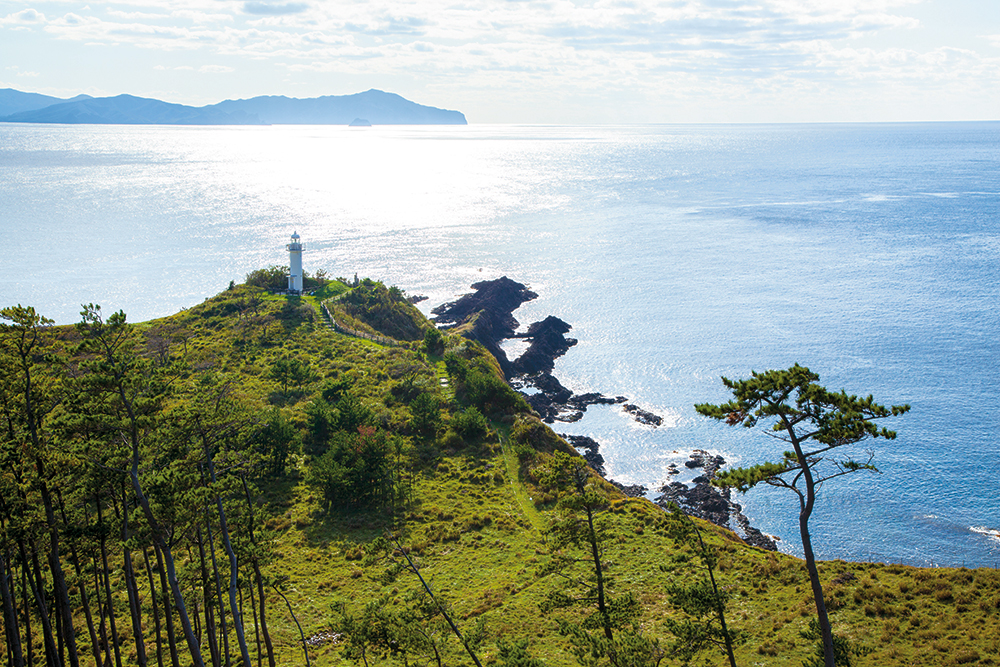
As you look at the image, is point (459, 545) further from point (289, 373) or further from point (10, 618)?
point (289, 373)

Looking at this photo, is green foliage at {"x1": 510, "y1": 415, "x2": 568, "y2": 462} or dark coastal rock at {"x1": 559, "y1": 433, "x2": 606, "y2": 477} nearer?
green foliage at {"x1": 510, "y1": 415, "x2": 568, "y2": 462}

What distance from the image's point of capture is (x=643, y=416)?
65.3m

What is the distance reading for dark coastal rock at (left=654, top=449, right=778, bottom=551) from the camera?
45.9m

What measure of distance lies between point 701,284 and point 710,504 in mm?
67839

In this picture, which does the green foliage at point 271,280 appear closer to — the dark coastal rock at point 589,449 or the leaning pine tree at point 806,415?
the dark coastal rock at point 589,449

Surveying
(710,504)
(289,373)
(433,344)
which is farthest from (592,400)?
(289,373)

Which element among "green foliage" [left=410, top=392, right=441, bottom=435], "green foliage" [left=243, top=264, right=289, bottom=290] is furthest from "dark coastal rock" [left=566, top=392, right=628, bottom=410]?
"green foliage" [left=243, top=264, right=289, bottom=290]

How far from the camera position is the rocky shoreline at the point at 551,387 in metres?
49.3

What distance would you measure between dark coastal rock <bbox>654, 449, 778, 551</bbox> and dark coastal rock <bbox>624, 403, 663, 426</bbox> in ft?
29.3

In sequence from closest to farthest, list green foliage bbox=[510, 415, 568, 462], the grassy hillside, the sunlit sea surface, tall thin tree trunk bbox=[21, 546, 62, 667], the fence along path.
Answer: tall thin tree trunk bbox=[21, 546, 62, 667] → the grassy hillside → green foliage bbox=[510, 415, 568, 462] → the sunlit sea surface → the fence along path

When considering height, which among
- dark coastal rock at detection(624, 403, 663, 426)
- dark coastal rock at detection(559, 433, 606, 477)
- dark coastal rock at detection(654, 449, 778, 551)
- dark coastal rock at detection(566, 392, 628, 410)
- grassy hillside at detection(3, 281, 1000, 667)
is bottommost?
dark coastal rock at detection(654, 449, 778, 551)

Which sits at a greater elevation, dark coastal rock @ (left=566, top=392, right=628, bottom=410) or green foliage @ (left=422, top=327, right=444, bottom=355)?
green foliage @ (left=422, top=327, right=444, bottom=355)

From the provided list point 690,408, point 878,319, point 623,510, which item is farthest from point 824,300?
point 623,510

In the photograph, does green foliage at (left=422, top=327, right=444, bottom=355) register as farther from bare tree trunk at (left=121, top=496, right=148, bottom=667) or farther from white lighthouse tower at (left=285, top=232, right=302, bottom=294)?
bare tree trunk at (left=121, top=496, right=148, bottom=667)
